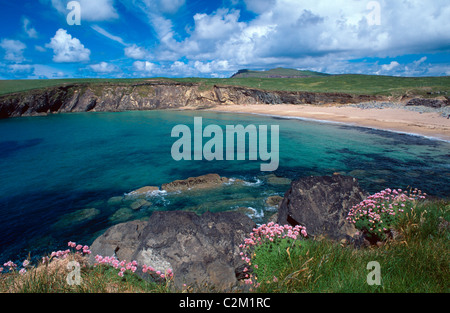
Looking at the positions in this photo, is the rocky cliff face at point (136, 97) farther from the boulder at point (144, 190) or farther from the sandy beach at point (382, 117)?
the boulder at point (144, 190)

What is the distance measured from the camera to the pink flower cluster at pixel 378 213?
620 centimetres

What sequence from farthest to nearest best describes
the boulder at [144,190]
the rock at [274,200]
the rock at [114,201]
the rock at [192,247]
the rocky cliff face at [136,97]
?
the rocky cliff face at [136,97] → the boulder at [144,190] → the rock at [114,201] → the rock at [274,200] → the rock at [192,247]

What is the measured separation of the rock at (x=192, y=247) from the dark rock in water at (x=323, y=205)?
2061mm

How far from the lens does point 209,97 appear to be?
3054 inches

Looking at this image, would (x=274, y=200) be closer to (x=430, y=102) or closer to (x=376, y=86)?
(x=430, y=102)

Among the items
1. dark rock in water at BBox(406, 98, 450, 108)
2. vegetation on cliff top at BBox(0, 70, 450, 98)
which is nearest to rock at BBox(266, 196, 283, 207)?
dark rock in water at BBox(406, 98, 450, 108)

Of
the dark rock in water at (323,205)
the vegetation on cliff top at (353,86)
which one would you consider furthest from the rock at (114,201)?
the vegetation on cliff top at (353,86)

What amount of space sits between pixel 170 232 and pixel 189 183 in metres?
9.53

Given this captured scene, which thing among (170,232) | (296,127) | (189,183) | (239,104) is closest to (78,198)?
(189,183)

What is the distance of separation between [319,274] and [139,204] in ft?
37.0

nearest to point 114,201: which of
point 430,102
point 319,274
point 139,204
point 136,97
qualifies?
point 139,204
